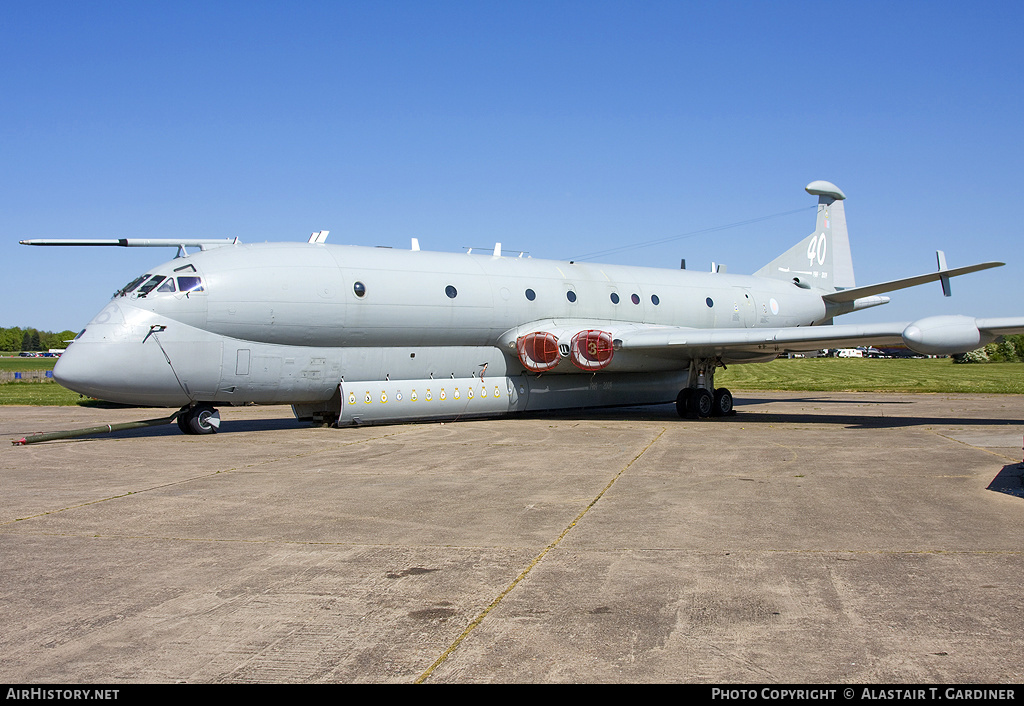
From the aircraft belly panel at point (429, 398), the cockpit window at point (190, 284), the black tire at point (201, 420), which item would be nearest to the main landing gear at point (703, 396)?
the aircraft belly panel at point (429, 398)

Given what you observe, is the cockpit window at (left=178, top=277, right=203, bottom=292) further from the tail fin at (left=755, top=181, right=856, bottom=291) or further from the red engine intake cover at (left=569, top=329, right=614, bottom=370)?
the tail fin at (left=755, top=181, right=856, bottom=291)

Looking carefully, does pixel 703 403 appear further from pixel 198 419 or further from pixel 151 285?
pixel 151 285

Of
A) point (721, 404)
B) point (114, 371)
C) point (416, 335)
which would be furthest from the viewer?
point (721, 404)

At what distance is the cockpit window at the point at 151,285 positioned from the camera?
15.1 m

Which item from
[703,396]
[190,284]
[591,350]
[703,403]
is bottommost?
[703,403]

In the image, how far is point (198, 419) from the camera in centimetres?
1602

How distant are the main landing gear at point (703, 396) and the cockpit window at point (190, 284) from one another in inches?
453

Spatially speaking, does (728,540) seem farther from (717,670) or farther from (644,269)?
(644,269)

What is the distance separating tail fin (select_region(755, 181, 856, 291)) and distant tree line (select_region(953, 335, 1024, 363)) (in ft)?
177

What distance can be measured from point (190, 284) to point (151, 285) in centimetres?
70

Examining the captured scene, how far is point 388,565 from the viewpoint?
6.17 m

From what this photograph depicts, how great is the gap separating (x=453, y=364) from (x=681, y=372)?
24.9ft

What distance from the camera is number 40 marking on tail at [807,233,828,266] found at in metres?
→ 27.1

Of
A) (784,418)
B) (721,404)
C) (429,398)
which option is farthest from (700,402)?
(429,398)
